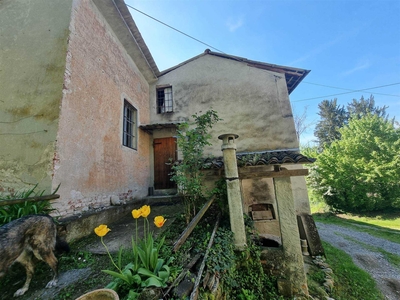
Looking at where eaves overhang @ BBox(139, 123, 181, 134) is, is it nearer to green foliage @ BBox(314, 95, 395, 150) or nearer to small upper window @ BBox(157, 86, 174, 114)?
small upper window @ BBox(157, 86, 174, 114)

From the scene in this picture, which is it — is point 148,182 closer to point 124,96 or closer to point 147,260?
point 124,96

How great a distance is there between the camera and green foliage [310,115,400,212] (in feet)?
39.0

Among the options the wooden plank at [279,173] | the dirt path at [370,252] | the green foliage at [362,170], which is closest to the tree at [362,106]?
the green foliage at [362,170]

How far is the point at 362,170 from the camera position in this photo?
1270cm

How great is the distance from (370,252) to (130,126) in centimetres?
1070

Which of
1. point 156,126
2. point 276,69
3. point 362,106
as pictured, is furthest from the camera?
point 362,106

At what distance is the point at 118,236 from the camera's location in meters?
3.43

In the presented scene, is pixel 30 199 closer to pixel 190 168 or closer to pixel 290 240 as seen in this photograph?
pixel 190 168

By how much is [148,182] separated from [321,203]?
15230mm

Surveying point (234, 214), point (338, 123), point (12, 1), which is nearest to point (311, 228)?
point (234, 214)

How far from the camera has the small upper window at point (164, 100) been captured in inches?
310

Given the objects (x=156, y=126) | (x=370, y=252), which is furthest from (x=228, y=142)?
(x=370, y=252)

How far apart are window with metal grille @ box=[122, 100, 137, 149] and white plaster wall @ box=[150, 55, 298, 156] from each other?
→ 4.02 feet

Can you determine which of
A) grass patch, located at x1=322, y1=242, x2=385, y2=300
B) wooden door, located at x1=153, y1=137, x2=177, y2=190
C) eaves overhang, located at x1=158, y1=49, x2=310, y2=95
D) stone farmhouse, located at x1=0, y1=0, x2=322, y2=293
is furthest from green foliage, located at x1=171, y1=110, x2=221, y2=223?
eaves overhang, located at x1=158, y1=49, x2=310, y2=95
